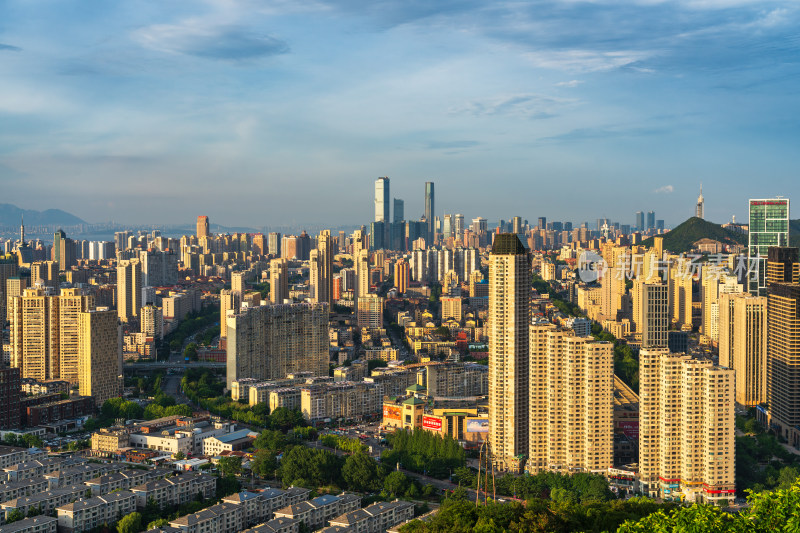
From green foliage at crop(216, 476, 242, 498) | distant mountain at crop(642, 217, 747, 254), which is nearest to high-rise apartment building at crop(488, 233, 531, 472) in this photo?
green foliage at crop(216, 476, 242, 498)

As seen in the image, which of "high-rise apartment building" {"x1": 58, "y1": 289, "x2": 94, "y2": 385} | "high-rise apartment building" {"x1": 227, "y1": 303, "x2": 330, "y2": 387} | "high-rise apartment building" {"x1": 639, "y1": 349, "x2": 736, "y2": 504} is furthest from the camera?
"high-rise apartment building" {"x1": 227, "y1": 303, "x2": 330, "y2": 387}

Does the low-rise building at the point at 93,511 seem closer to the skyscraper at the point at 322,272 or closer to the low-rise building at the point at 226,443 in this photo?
the low-rise building at the point at 226,443

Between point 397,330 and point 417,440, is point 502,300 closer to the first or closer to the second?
point 417,440

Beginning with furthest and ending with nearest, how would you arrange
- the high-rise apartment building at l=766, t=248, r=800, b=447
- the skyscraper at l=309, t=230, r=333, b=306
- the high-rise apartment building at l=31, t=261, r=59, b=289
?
the skyscraper at l=309, t=230, r=333, b=306 → the high-rise apartment building at l=31, t=261, r=59, b=289 → the high-rise apartment building at l=766, t=248, r=800, b=447

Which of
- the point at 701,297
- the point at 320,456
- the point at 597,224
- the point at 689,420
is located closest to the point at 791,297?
the point at 689,420

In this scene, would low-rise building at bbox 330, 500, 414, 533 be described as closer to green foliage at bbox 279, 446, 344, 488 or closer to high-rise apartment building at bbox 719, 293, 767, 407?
green foliage at bbox 279, 446, 344, 488

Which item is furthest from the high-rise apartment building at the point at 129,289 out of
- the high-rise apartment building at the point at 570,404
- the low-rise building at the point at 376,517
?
the low-rise building at the point at 376,517
